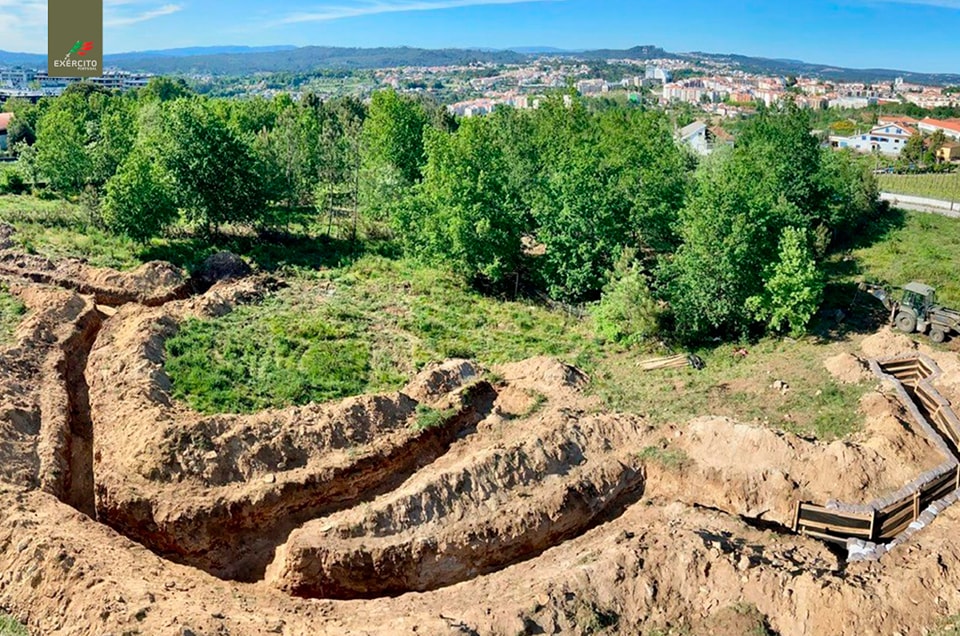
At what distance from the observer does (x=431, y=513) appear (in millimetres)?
20203

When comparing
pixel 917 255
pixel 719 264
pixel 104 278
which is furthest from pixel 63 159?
pixel 917 255

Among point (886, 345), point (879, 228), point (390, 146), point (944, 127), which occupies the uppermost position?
point (944, 127)

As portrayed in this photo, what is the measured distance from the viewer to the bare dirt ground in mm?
16594

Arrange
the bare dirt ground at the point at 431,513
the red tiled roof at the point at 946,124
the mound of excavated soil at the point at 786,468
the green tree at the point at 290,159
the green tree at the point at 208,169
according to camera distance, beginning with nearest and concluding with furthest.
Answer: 1. the bare dirt ground at the point at 431,513
2. the mound of excavated soil at the point at 786,468
3. the green tree at the point at 208,169
4. the green tree at the point at 290,159
5. the red tiled roof at the point at 946,124

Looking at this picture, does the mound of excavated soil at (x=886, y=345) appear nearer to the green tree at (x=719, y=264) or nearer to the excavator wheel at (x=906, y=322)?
the excavator wheel at (x=906, y=322)

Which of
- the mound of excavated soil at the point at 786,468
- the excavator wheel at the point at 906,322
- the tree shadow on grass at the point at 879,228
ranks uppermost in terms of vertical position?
the tree shadow on grass at the point at 879,228

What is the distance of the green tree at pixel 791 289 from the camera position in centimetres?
3041

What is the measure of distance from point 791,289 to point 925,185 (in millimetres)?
48930

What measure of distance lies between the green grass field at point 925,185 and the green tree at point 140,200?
60.1 m

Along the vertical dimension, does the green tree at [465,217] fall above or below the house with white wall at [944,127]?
below

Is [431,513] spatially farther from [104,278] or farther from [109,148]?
[109,148]

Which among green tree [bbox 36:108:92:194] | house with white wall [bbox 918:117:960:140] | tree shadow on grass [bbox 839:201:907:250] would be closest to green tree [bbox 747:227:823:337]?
tree shadow on grass [bbox 839:201:907:250]

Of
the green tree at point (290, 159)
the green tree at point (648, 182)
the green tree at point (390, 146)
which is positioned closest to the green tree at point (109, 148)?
the green tree at point (290, 159)

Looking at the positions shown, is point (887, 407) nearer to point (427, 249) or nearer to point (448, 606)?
point (448, 606)
